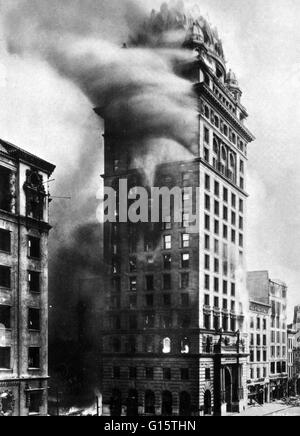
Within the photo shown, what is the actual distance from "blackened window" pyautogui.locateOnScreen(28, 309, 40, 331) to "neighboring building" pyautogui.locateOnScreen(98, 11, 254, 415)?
6.50 metres

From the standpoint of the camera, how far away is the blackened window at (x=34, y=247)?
35481 mm

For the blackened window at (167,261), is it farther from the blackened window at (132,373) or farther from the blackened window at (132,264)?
the blackened window at (132,373)

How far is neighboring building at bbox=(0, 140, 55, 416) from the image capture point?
108 ft

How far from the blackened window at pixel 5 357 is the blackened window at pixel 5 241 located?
17.1ft

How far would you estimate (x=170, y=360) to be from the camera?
42062 mm

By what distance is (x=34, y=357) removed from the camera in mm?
34812

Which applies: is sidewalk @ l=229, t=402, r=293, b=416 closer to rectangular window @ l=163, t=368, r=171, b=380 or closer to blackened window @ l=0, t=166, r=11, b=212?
rectangular window @ l=163, t=368, r=171, b=380

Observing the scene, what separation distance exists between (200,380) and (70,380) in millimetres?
9433

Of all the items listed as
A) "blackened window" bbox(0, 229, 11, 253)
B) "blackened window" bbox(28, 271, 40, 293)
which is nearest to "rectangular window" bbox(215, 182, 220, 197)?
"blackened window" bbox(28, 271, 40, 293)

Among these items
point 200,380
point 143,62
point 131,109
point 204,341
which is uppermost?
point 143,62

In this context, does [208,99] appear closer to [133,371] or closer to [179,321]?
[179,321]
